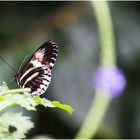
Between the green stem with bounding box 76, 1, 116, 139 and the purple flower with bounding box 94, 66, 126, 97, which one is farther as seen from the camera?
the purple flower with bounding box 94, 66, 126, 97

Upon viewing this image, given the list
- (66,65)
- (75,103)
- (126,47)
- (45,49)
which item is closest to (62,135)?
(75,103)

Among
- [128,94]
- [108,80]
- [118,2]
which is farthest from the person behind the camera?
[118,2]

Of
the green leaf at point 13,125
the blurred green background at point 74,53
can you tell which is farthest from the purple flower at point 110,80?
Result: the green leaf at point 13,125

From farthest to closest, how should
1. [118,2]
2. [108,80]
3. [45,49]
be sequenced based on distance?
[118,2], [108,80], [45,49]

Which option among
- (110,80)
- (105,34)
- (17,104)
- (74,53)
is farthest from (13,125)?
(74,53)

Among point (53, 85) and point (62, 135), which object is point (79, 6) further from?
point (62, 135)

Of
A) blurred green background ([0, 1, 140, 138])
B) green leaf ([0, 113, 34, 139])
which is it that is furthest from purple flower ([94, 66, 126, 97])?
green leaf ([0, 113, 34, 139])

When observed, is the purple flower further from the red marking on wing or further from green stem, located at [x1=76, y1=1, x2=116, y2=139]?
the red marking on wing
